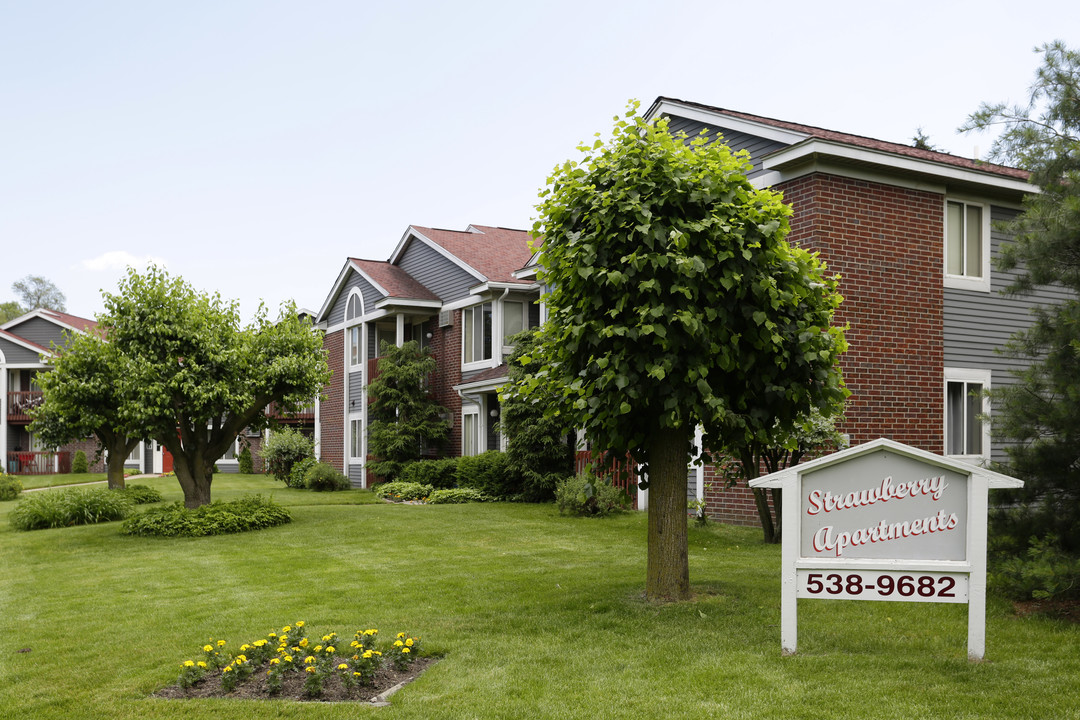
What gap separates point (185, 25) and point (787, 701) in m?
15.4

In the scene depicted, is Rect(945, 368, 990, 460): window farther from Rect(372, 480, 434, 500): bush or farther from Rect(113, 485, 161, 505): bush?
Rect(113, 485, 161, 505): bush

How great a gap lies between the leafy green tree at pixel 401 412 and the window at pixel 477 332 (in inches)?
49.4

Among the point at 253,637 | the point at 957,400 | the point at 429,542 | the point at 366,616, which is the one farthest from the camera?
the point at 957,400

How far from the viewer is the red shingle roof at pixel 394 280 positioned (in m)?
27.3

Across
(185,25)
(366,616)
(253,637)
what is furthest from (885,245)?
(185,25)

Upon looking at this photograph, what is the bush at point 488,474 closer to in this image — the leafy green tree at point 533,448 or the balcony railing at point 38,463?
the leafy green tree at point 533,448

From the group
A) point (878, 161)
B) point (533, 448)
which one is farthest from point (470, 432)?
point (878, 161)

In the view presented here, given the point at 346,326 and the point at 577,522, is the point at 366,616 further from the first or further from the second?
the point at 346,326

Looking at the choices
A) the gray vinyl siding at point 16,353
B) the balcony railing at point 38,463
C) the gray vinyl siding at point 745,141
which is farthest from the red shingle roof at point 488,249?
the gray vinyl siding at point 16,353

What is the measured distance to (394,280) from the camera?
2855 centimetres

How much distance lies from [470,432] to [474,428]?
323 millimetres

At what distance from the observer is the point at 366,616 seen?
27.3 feet

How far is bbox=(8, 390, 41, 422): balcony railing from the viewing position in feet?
135

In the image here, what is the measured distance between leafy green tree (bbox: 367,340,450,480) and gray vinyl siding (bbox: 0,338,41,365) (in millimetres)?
23080
